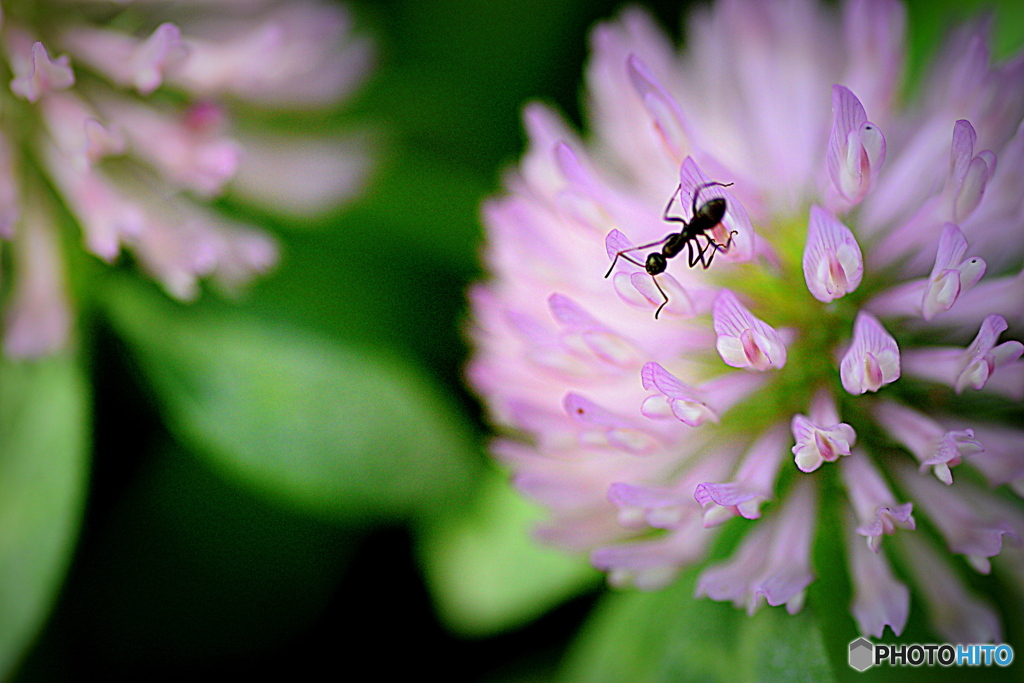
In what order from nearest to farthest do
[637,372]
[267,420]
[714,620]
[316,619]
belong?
1. [637,372]
2. [714,620]
3. [267,420]
4. [316,619]

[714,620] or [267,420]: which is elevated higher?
[267,420]

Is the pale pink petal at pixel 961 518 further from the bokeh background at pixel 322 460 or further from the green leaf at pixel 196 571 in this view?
the green leaf at pixel 196 571

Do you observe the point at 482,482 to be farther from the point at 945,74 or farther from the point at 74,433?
the point at 945,74

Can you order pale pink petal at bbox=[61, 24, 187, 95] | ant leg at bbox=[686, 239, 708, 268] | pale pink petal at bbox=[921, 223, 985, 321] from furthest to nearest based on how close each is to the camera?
pale pink petal at bbox=[61, 24, 187, 95]
ant leg at bbox=[686, 239, 708, 268]
pale pink petal at bbox=[921, 223, 985, 321]

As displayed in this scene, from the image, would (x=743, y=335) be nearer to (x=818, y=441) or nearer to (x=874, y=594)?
(x=818, y=441)

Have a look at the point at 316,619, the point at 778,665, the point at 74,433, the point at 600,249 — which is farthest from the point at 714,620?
the point at 74,433

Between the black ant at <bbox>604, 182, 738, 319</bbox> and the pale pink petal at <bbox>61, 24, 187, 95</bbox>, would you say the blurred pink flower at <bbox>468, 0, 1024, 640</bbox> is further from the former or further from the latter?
the pale pink petal at <bbox>61, 24, 187, 95</bbox>

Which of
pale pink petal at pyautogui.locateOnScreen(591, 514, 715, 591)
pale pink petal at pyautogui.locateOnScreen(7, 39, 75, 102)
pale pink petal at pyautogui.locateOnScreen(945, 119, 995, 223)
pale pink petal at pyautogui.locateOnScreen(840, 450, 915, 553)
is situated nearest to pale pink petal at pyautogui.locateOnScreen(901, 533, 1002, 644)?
pale pink petal at pyautogui.locateOnScreen(840, 450, 915, 553)
